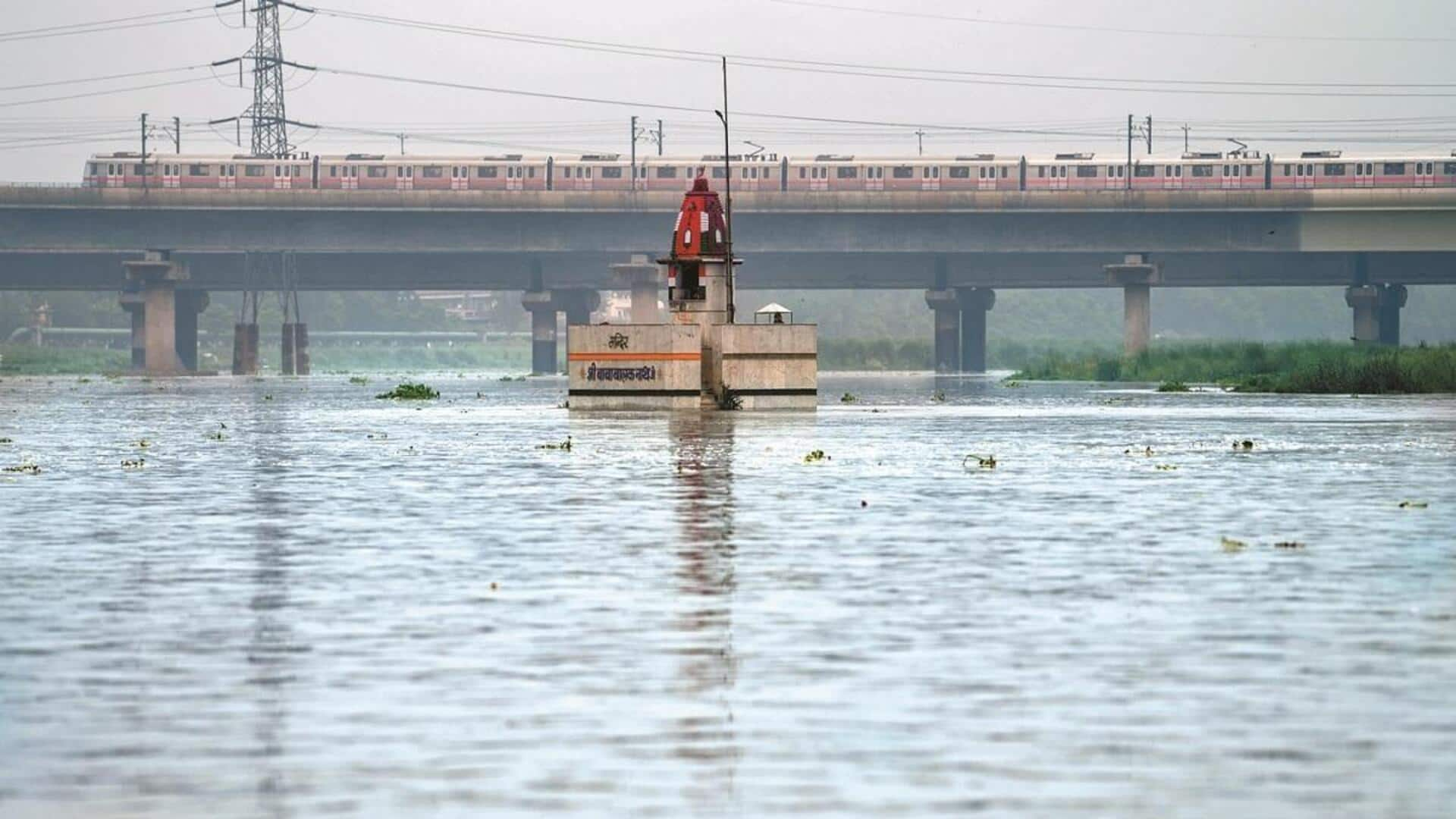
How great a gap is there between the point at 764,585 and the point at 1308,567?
5.31 meters

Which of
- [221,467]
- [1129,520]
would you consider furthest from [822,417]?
[1129,520]

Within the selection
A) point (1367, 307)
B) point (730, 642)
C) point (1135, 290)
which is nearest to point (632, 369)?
point (730, 642)

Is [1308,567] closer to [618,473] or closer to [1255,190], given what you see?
[618,473]

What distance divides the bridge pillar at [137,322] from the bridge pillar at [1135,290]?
6352 cm

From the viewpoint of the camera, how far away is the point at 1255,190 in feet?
499

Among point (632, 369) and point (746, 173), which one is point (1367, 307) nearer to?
point (746, 173)

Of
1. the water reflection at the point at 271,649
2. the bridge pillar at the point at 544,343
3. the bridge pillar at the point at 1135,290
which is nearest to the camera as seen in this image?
the water reflection at the point at 271,649

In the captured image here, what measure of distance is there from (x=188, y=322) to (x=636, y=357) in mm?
109705

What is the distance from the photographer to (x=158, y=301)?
543 ft

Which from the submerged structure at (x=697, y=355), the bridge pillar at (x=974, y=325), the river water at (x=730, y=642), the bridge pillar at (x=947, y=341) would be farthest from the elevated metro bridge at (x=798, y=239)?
the river water at (x=730, y=642)

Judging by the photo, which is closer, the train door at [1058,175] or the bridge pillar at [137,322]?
the train door at [1058,175]

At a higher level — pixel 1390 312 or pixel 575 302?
pixel 575 302

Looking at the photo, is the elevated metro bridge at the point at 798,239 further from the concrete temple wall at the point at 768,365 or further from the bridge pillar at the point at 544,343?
the concrete temple wall at the point at 768,365

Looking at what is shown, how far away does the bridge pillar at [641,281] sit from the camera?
526ft
